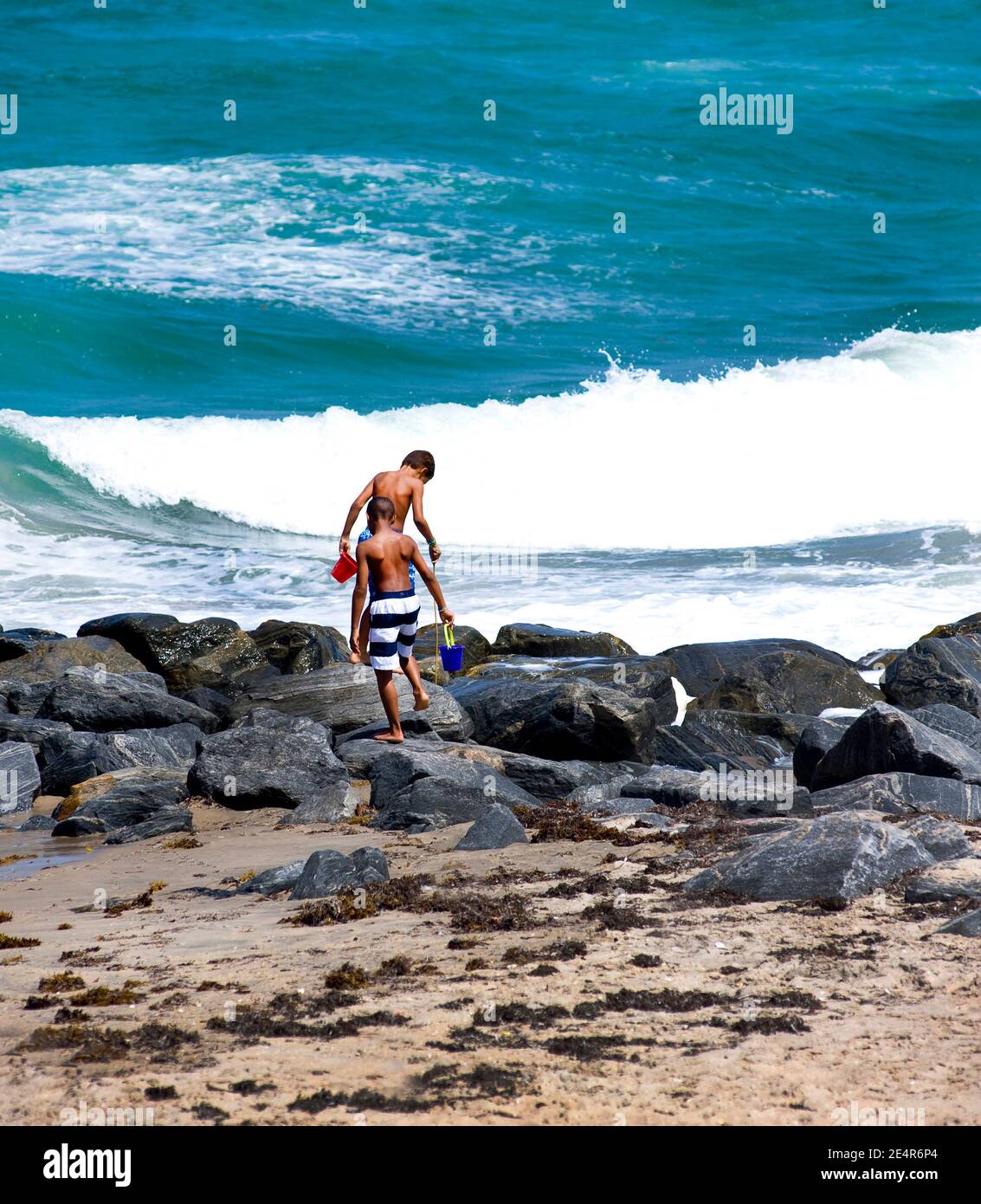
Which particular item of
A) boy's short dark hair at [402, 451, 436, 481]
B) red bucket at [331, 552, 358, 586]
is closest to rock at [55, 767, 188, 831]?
red bucket at [331, 552, 358, 586]

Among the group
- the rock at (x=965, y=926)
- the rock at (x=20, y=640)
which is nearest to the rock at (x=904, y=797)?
the rock at (x=965, y=926)

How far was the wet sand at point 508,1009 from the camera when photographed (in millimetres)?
3443

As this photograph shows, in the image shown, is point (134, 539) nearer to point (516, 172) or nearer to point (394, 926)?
point (394, 926)

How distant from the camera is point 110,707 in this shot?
9133 mm

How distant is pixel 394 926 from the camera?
5012 millimetres

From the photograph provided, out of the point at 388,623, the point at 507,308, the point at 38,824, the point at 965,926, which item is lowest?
the point at 38,824

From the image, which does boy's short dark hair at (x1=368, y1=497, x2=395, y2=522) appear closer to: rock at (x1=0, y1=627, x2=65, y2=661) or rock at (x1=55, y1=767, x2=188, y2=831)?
rock at (x1=55, y1=767, x2=188, y2=831)

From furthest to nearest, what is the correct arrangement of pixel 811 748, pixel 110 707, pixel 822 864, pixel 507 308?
pixel 507 308 → pixel 110 707 → pixel 811 748 → pixel 822 864

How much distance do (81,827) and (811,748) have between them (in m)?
4.33

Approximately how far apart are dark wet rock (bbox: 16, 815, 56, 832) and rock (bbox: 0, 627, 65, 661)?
3.60 metres

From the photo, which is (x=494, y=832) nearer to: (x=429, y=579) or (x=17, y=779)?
(x=429, y=579)

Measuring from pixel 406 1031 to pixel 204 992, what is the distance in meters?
0.80

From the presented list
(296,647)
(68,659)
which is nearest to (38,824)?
(68,659)
